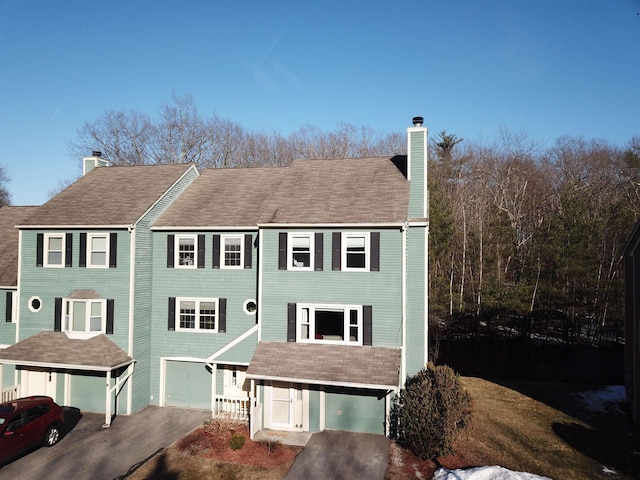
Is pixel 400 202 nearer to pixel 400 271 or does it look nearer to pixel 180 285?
pixel 400 271

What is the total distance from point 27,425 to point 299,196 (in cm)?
1162

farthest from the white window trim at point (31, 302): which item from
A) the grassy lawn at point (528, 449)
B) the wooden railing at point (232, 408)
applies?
the grassy lawn at point (528, 449)

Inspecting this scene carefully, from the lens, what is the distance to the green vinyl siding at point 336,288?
1429 centimetres

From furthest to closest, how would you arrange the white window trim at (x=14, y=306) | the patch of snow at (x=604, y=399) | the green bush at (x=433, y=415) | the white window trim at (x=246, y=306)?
the patch of snow at (x=604, y=399) → the white window trim at (x=14, y=306) → the white window trim at (x=246, y=306) → the green bush at (x=433, y=415)

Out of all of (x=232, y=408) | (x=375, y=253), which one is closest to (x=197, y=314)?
(x=232, y=408)

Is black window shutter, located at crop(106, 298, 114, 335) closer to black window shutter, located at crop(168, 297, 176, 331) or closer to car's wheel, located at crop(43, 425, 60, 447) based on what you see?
black window shutter, located at crop(168, 297, 176, 331)

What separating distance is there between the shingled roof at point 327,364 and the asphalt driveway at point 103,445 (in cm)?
386

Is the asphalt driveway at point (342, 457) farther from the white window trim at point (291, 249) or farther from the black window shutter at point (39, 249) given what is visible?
the black window shutter at point (39, 249)

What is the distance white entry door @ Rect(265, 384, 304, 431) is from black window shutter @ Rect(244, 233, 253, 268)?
4.72 metres

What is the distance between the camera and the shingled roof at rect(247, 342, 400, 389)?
12953 mm

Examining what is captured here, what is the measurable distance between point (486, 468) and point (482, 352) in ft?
61.2

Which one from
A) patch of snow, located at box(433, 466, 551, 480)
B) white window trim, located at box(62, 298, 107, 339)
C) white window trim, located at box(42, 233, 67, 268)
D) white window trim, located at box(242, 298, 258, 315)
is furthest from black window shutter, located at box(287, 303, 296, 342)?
white window trim, located at box(42, 233, 67, 268)

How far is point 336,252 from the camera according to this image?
14797mm

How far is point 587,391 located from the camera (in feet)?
69.1
